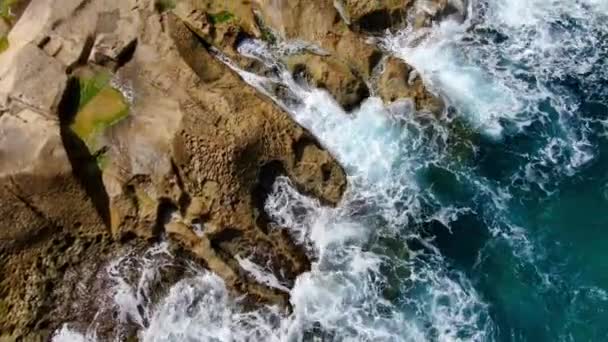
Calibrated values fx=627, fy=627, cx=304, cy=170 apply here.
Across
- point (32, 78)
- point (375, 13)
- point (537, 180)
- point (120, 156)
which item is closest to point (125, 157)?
point (120, 156)

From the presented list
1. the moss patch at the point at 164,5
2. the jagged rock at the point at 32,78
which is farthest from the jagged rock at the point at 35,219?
the moss patch at the point at 164,5

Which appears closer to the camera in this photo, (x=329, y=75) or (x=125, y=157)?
(x=125, y=157)

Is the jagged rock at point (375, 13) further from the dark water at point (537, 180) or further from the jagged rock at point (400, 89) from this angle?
the dark water at point (537, 180)

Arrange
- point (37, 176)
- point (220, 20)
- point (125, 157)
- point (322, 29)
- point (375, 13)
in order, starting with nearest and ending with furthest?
point (37, 176), point (125, 157), point (220, 20), point (322, 29), point (375, 13)

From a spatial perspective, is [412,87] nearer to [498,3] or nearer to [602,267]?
[498,3]

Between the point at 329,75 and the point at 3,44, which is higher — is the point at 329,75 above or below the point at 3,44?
below

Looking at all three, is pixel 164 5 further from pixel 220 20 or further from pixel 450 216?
pixel 450 216
